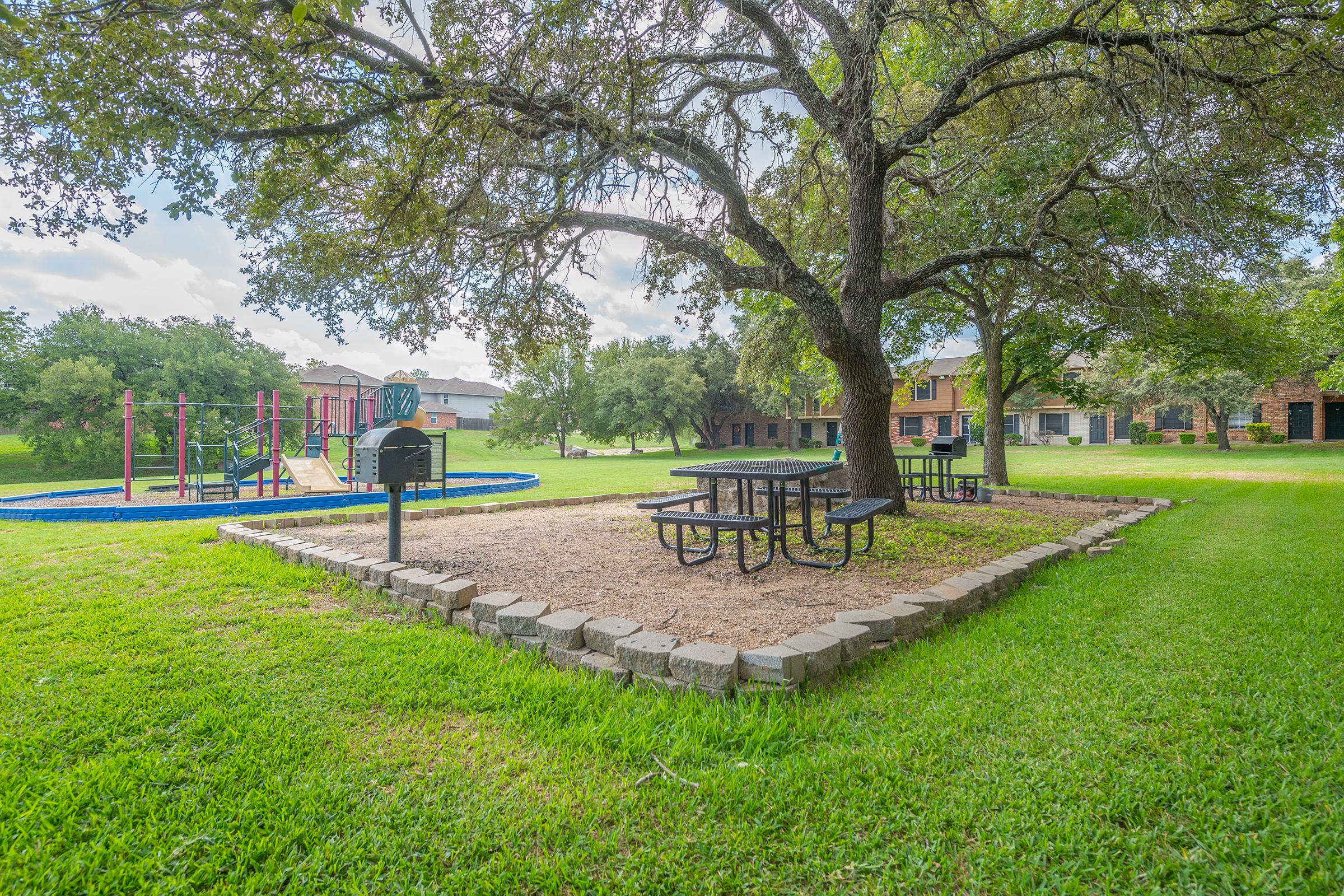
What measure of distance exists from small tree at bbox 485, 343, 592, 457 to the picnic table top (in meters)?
28.8

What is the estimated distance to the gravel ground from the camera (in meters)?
9.36

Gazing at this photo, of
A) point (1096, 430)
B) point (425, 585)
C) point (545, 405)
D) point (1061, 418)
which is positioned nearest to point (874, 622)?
point (425, 585)

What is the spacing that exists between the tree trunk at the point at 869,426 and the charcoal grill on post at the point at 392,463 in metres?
4.71

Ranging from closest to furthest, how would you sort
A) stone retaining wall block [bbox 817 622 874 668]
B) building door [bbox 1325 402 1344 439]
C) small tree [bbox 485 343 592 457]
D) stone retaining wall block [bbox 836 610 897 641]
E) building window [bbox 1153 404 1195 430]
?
stone retaining wall block [bbox 817 622 874 668] → stone retaining wall block [bbox 836 610 897 641] → building door [bbox 1325 402 1344 439] → building window [bbox 1153 404 1195 430] → small tree [bbox 485 343 592 457]

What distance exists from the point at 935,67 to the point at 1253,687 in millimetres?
9582

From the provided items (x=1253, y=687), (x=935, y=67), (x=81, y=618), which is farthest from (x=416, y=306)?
(x=935, y=67)

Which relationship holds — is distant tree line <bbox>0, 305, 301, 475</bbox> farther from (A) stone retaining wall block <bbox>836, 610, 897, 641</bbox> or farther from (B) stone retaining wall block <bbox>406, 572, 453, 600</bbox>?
(A) stone retaining wall block <bbox>836, 610, 897, 641</bbox>

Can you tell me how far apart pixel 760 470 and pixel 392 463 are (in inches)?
119

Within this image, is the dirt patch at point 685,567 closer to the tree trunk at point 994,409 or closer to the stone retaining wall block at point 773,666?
the stone retaining wall block at point 773,666

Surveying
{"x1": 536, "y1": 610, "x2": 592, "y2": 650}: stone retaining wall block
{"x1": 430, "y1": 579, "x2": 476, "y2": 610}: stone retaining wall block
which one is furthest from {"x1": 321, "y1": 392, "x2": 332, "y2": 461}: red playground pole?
{"x1": 536, "y1": 610, "x2": 592, "y2": 650}: stone retaining wall block

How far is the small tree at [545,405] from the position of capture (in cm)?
3338

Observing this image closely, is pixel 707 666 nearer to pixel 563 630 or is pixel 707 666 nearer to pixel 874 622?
pixel 563 630

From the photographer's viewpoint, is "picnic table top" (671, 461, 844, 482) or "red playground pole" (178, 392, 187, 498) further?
"red playground pole" (178, 392, 187, 498)

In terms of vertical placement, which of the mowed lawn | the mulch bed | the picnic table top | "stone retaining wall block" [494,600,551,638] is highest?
the picnic table top
